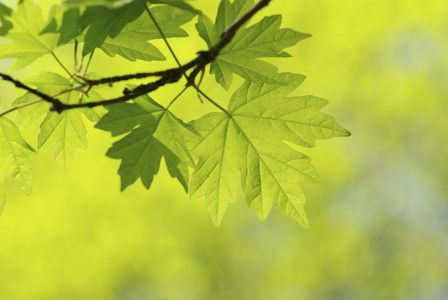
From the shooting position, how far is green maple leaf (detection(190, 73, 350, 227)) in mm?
1450

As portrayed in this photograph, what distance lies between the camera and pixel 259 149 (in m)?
1.51

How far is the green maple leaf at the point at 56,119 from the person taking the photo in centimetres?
141

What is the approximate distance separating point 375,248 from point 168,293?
429cm

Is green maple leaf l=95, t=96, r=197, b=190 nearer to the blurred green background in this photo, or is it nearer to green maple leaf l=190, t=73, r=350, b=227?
green maple leaf l=190, t=73, r=350, b=227

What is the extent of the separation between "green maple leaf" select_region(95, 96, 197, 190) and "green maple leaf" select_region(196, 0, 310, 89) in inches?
8.3

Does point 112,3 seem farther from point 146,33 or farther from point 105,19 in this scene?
point 146,33

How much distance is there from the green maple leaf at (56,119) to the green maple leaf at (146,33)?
0.54 ft

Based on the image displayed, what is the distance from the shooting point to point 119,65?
870 centimetres

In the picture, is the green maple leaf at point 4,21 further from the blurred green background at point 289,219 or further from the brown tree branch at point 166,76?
the blurred green background at point 289,219

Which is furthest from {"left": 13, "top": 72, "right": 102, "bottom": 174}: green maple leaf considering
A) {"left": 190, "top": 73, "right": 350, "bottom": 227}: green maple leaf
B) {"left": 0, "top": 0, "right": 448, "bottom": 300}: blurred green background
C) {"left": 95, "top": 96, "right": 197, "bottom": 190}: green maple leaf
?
{"left": 0, "top": 0, "right": 448, "bottom": 300}: blurred green background

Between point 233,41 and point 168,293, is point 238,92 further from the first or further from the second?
point 168,293

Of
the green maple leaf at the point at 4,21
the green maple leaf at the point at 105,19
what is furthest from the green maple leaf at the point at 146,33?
the green maple leaf at the point at 4,21

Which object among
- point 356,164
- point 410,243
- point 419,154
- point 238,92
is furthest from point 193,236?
point 238,92

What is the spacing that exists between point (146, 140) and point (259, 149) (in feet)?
1.30
